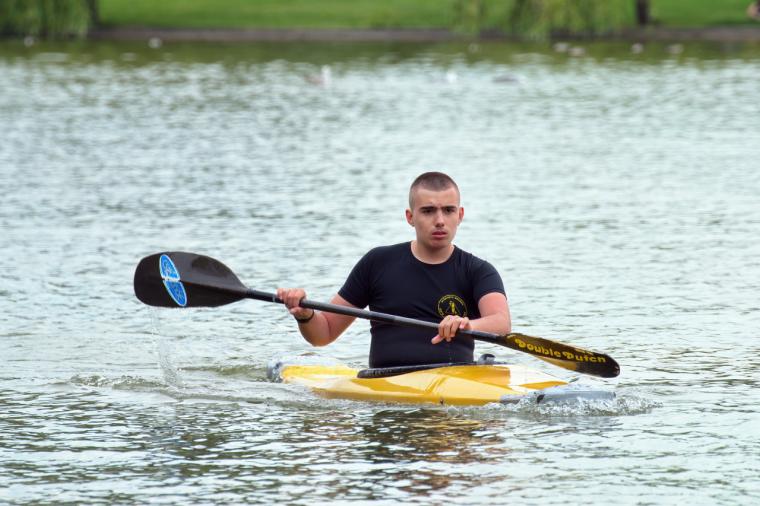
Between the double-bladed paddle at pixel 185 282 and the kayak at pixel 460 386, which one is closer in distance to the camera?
the kayak at pixel 460 386

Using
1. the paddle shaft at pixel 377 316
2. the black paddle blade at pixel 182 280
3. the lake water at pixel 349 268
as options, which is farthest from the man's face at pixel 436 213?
the black paddle blade at pixel 182 280

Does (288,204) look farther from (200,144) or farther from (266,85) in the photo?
(266,85)

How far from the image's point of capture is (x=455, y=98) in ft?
105

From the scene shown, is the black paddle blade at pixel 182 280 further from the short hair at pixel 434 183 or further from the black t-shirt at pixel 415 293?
the short hair at pixel 434 183

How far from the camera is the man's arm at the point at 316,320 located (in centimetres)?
902

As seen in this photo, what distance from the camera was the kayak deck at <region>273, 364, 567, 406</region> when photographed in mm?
9031

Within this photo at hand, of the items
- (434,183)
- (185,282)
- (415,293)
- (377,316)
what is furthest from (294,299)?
(185,282)

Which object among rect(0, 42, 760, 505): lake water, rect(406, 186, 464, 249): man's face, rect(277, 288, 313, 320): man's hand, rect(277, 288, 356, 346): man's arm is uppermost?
rect(406, 186, 464, 249): man's face

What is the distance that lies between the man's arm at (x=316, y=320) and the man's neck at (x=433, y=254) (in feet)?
1.77

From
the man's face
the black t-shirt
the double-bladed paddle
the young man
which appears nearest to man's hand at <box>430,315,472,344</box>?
the young man

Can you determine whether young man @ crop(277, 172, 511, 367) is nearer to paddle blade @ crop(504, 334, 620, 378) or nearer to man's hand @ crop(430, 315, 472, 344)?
man's hand @ crop(430, 315, 472, 344)

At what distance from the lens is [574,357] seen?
30.3ft

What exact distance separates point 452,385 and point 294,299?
1009 mm

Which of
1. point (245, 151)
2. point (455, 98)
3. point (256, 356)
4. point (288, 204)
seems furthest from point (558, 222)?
point (455, 98)
